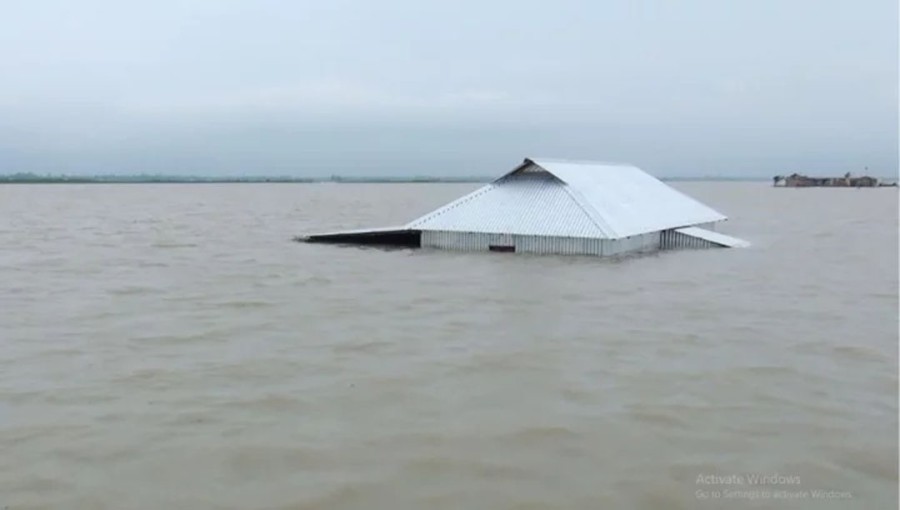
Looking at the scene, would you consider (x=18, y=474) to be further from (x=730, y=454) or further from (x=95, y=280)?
(x=95, y=280)

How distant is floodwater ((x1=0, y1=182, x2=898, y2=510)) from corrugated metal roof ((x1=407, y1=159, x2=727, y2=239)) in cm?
437

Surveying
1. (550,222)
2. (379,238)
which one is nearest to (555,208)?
(550,222)

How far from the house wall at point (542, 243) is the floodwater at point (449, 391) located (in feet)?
10.7

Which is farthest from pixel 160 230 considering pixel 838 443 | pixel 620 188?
pixel 838 443

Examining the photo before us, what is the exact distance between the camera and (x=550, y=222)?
24828mm

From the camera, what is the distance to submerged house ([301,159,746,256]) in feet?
79.5

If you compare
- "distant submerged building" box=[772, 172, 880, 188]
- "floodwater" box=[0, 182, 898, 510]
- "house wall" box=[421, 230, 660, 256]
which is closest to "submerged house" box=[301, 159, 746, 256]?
"house wall" box=[421, 230, 660, 256]

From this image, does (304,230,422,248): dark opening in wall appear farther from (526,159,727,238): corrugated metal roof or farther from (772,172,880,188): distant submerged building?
(772,172,880,188): distant submerged building

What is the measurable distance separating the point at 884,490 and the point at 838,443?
3.68 ft

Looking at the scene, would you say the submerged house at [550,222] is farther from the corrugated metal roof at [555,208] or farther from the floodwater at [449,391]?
the floodwater at [449,391]

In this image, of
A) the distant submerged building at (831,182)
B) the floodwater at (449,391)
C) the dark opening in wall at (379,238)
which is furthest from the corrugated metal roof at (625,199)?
the distant submerged building at (831,182)

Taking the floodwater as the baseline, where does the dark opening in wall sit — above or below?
above

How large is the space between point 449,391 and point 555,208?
16119 millimetres

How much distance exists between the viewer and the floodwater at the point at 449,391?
7.30 metres
